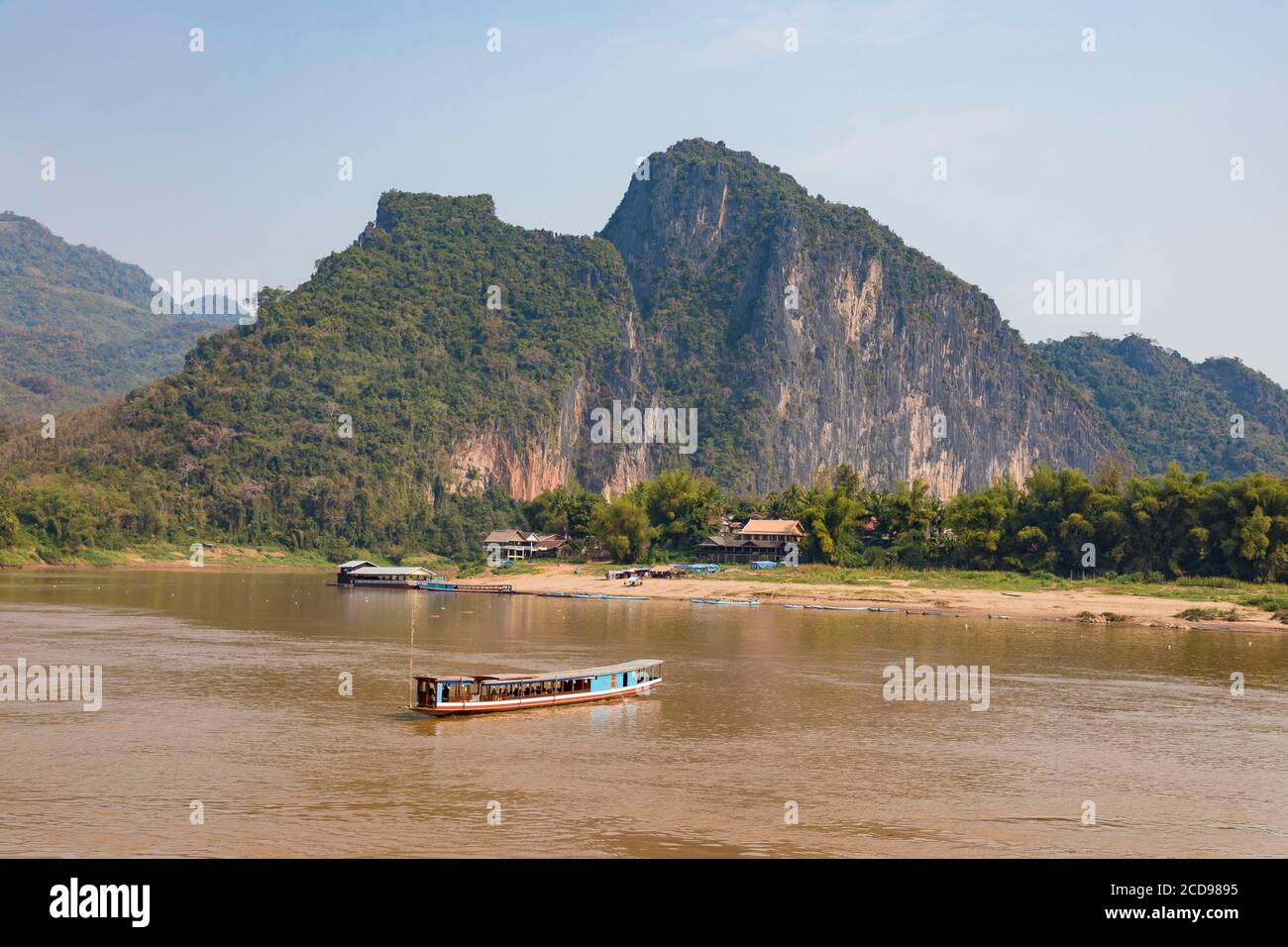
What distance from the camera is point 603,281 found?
19638 centimetres

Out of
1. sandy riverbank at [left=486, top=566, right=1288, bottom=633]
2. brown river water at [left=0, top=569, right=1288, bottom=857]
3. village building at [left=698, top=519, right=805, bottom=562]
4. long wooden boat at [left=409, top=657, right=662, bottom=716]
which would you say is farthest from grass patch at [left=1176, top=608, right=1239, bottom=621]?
village building at [left=698, top=519, right=805, bottom=562]

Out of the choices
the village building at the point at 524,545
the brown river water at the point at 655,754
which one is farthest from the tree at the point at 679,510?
the brown river water at the point at 655,754

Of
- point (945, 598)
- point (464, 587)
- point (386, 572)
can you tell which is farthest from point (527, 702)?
point (386, 572)

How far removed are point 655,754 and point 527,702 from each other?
20.0 feet

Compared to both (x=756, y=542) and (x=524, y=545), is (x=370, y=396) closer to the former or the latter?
(x=524, y=545)

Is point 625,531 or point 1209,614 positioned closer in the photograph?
point 1209,614

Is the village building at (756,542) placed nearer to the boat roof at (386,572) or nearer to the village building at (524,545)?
the village building at (524,545)

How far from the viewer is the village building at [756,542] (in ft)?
315

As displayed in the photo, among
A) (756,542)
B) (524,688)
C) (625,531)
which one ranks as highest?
(625,531)

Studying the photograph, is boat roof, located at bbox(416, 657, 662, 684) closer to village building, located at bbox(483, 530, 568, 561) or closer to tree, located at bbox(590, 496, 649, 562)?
tree, located at bbox(590, 496, 649, 562)

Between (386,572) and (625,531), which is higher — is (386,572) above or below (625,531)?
below

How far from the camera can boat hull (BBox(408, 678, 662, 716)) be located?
3116 centimetres

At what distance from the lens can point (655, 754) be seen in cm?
2812
